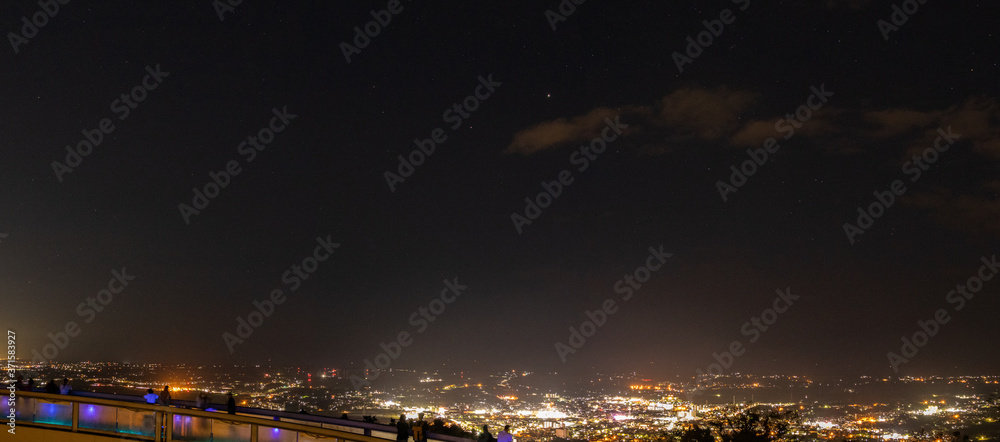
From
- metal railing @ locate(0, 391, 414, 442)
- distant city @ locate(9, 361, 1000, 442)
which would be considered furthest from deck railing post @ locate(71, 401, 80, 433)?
distant city @ locate(9, 361, 1000, 442)

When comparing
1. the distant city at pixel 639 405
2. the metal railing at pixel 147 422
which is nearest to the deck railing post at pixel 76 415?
the metal railing at pixel 147 422

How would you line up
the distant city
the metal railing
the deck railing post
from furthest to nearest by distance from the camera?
the distant city
the deck railing post
the metal railing

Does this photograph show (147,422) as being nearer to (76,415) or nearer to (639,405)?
(76,415)

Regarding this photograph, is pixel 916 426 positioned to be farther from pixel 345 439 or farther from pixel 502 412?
pixel 345 439

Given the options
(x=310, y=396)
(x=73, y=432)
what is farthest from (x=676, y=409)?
(x=73, y=432)

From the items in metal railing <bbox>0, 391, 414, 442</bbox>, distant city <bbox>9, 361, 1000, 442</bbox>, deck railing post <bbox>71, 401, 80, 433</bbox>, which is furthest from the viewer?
distant city <bbox>9, 361, 1000, 442</bbox>

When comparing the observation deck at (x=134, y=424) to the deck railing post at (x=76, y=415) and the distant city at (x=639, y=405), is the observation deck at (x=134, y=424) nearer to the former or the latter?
the deck railing post at (x=76, y=415)

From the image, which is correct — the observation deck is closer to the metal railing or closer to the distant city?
the metal railing

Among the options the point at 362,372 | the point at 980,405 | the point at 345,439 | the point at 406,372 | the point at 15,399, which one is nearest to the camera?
the point at 345,439
